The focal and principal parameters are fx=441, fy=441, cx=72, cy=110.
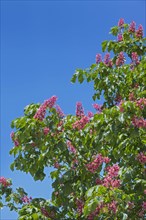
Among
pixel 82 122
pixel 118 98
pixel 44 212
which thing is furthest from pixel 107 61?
pixel 44 212

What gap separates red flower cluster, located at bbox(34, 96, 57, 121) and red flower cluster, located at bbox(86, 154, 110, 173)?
125 cm

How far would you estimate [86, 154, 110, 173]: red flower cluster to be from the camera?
796 centimetres

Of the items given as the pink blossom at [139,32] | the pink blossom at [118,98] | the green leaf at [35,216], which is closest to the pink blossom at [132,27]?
the pink blossom at [139,32]

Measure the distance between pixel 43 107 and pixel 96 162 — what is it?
1.42m

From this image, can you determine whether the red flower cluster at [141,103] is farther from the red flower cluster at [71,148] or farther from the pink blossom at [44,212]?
the pink blossom at [44,212]

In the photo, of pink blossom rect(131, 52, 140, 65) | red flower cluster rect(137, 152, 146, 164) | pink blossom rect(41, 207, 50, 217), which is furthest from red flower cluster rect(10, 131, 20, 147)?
pink blossom rect(131, 52, 140, 65)

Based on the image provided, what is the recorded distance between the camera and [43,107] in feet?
27.1

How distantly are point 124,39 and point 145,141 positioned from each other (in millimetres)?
4183

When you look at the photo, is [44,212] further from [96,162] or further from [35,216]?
[96,162]

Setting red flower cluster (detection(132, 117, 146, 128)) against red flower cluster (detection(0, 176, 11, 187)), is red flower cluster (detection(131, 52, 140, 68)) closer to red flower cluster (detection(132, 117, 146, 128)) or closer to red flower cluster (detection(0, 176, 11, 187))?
red flower cluster (detection(132, 117, 146, 128))

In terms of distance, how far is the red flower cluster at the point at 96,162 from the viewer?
26.1ft

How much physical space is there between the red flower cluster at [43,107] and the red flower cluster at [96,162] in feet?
4.09

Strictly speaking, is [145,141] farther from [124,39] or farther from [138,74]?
[124,39]

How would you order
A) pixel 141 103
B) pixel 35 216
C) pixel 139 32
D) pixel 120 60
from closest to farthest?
pixel 141 103, pixel 35 216, pixel 120 60, pixel 139 32
